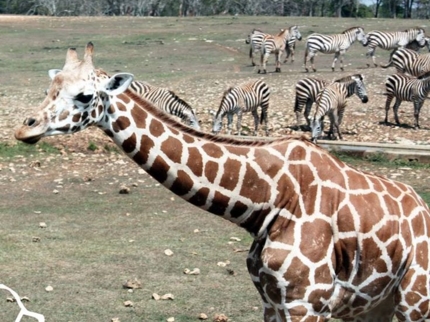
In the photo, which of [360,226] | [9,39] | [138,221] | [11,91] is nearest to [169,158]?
[360,226]

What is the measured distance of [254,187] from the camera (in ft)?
16.8

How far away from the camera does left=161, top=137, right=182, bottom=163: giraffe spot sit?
5.03 metres

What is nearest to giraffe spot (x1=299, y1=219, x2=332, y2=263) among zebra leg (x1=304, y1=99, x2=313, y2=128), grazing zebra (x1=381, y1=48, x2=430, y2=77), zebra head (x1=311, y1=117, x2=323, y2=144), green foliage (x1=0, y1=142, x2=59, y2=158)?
green foliage (x1=0, y1=142, x2=59, y2=158)

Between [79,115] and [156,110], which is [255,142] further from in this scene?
[79,115]

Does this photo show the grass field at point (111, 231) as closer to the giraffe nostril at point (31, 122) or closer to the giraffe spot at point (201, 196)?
the giraffe spot at point (201, 196)

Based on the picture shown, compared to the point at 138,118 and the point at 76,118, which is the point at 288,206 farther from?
the point at 76,118

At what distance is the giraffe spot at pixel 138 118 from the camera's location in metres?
4.97

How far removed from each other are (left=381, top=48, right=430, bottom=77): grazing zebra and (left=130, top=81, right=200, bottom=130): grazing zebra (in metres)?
9.77

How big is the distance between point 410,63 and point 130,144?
2231 cm

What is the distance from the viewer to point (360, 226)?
5195mm

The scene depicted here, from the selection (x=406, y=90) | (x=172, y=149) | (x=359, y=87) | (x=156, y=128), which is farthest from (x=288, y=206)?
(x=406, y=90)

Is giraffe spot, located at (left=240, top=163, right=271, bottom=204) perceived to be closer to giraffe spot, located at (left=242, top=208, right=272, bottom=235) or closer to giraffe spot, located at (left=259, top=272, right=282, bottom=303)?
giraffe spot, located at (left=242, top=208, right=272, bottom=235)

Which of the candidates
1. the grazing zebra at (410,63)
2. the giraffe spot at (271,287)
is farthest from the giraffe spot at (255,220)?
the grazing zebra at (410,63)

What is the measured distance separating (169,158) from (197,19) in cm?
4322
